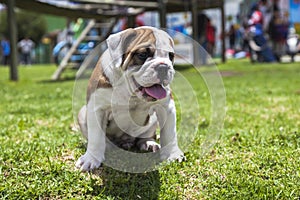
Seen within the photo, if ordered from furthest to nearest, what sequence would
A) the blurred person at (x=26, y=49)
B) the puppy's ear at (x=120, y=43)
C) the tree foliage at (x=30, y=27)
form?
the tree foliage at (x=30, y=27)
the blurred person at (x=26, y=49)
the puppy's ear at (x=120, y=43)

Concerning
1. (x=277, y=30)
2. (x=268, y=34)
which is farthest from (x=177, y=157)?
(x=268, y=34)

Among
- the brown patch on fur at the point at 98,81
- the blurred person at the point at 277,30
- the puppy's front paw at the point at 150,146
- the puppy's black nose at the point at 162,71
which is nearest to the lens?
the puppy's black nose at the point at 162,71

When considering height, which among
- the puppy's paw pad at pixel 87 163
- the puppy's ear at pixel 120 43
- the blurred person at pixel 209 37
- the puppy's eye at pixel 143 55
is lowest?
the blurred person at pixel 209 37

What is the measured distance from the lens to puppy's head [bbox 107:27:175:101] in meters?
2.26

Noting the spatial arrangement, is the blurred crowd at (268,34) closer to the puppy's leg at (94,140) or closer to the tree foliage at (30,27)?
the puppy's leg at (94,140)

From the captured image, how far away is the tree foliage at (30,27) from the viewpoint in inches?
2018

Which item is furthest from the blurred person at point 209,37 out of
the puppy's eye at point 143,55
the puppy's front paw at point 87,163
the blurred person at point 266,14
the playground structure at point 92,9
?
the puppy's eye at point 143,55

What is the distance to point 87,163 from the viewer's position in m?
2.66

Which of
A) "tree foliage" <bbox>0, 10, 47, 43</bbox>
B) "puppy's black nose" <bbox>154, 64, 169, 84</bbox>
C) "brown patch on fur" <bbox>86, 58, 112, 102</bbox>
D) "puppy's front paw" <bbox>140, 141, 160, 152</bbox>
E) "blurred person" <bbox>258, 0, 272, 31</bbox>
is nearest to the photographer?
"puppy's black nose" <bbox>154, 64, 169, 84</bbox>

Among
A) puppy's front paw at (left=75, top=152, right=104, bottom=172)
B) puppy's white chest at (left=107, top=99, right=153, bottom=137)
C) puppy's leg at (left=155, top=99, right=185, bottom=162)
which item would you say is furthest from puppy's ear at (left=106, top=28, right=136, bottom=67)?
puppy's front paw at (left=75, top=152, right=104, bottom=172)

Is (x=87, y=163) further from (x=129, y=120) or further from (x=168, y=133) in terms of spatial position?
(x=168, y=133)

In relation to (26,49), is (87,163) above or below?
above

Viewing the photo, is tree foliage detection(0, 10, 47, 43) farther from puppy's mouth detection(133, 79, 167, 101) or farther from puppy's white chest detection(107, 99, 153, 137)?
puppy's mouth detection(133, 79, 167, 101)

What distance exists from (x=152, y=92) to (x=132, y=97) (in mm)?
214
